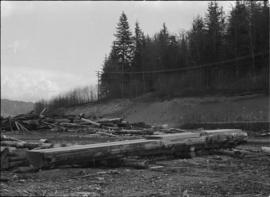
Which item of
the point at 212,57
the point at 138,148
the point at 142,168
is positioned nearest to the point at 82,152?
the point at 142,168

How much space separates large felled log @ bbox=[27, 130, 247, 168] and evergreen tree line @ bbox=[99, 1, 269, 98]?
34.2 m

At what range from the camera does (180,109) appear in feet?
163

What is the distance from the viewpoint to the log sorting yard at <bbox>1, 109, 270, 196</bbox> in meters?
8.15

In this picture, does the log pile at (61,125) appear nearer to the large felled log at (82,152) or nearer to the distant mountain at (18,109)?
the distant mountain at (18,109)

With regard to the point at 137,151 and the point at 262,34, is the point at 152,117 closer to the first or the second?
the point at 262,34

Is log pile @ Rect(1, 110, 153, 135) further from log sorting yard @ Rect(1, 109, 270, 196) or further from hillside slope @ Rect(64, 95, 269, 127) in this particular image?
log sorting yard @ Rect(1, 109, 270, 196)

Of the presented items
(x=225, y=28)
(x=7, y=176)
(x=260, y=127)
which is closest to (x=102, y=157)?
(x=7, y=176)

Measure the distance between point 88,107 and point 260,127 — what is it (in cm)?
2899

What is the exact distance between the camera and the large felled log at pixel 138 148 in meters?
9.88

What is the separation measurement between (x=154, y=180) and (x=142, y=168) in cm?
183

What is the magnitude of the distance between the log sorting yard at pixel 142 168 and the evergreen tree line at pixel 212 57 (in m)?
35.0

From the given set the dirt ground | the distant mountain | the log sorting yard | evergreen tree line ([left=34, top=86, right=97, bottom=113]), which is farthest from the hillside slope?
the dirt ground

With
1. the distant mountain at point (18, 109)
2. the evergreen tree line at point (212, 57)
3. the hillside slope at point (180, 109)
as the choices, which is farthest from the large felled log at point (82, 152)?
the evergreen tree line at point (212, 57)

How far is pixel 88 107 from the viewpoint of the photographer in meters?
51.0
